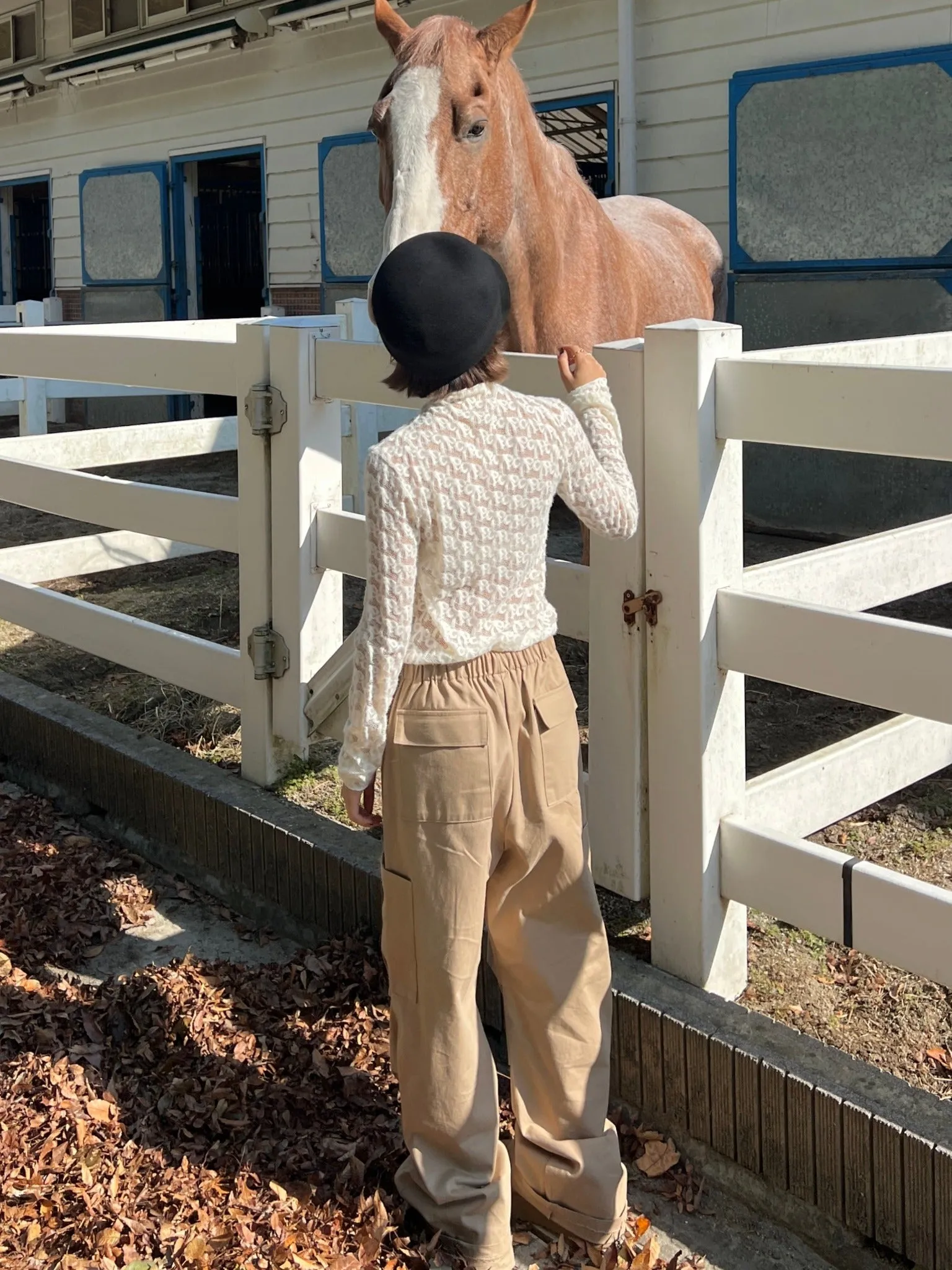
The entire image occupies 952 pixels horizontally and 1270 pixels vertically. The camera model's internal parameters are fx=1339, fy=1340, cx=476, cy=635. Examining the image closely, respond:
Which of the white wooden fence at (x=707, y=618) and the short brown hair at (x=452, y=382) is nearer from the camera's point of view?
the short brown hair at (x=452, y=382)

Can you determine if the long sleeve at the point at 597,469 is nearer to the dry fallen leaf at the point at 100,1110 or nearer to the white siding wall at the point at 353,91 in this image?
→ the dry fallen leaf at the point at 100,1110

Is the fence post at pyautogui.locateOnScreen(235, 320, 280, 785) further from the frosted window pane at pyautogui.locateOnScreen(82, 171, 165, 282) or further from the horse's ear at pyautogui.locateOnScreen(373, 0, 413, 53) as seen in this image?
the frosted window pane at pyautogui.locateOnScreen(82, 171, 165, 282)

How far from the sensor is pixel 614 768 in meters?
2.87

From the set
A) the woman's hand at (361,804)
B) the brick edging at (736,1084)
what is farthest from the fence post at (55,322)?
the woman's hand at (361,804)

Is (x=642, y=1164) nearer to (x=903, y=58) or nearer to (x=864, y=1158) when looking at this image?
(x=864, y=1158)

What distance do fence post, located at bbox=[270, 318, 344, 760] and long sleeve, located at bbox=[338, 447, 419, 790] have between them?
5.38 feet

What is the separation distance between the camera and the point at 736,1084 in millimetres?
2436

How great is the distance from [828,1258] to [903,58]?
22.0 feet

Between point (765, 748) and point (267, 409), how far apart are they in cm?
196

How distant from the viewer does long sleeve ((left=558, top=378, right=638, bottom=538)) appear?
2.23m

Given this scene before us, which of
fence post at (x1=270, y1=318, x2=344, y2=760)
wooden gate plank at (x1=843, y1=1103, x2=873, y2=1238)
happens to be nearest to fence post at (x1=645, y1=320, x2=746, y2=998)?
wooden gate plank at (x1=843, y1=1103, x2=873, y2=1238)

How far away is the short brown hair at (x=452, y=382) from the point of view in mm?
2109

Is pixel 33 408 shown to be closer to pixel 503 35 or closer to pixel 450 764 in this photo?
pixel 503 35

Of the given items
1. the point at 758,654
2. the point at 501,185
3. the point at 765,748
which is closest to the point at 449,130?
the point at 501,185
